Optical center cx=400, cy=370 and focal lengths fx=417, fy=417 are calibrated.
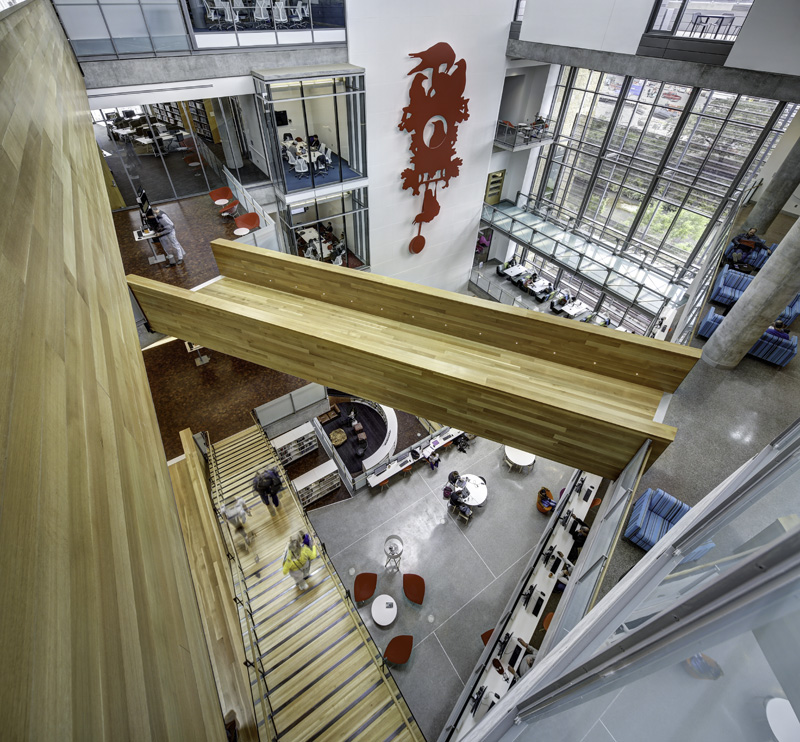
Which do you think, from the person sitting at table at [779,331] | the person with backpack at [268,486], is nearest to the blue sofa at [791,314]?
the person sitting at table at [779,331]

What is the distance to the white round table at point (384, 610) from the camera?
8320mm

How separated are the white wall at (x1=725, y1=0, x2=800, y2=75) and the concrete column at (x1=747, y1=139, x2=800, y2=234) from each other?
3.24m

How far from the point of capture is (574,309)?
47.5 ft

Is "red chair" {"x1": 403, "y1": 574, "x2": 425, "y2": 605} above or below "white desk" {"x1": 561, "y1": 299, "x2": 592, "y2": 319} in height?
below

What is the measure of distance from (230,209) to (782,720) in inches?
445

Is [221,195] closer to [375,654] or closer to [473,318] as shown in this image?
[473,318]

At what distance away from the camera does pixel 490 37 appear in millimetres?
10844

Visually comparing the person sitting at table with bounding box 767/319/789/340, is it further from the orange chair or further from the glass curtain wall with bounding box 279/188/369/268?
the orange chair

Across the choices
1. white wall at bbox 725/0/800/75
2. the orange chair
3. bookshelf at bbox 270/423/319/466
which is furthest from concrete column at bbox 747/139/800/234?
bookshelf at bbox 270/423/319/466

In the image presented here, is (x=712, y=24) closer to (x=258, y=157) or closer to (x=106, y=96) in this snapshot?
(x=258, y=157)

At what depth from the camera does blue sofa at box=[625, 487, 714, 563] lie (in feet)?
20.3

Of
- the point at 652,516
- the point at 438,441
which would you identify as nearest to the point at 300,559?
the point at 438,441

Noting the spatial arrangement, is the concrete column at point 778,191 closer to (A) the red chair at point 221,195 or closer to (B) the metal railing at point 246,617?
(A) the red chair at point 221,195

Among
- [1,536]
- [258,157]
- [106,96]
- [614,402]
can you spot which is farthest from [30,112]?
[258,157]
